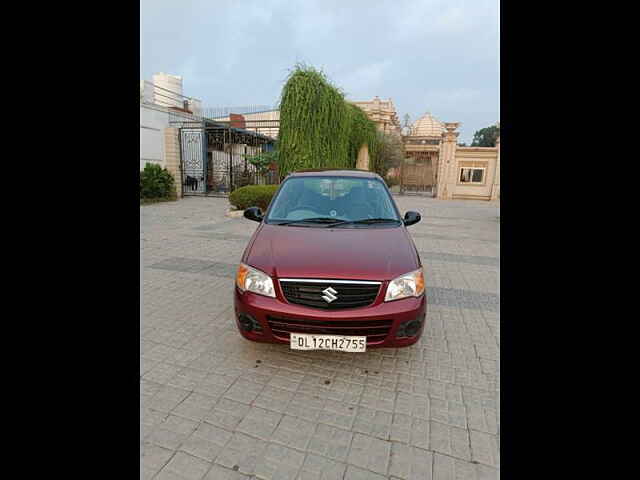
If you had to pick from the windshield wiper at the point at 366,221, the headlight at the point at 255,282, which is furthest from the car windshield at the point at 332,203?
the headlight at the point at 255,282

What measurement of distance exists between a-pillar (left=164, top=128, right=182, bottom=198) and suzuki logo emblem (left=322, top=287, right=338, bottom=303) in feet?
50.3

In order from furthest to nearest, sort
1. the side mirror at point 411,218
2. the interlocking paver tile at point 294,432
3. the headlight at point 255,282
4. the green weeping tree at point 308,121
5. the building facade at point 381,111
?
the building facade at point 381,111 < the green weeping tree at point 308,121 < the side mirror at point 411,218 < the headlight at point 255,282 < the interlocking paver tile at point 294,432

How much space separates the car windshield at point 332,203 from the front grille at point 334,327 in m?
1.10

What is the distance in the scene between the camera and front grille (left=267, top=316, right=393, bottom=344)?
2.42 metres

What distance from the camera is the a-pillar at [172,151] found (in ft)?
51.4

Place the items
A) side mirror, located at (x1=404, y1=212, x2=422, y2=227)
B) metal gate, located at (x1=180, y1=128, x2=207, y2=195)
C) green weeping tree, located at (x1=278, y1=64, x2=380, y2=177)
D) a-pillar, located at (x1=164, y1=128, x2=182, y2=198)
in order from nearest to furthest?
side mirror, located at (x1=404, y1=212, x2=422, y2=227) → green weeping tree, located at (x1=278, y1=64, x2=380, y2=177) → a-pillar, located at (x1=164, y1=128, x2=182, y2=198) → metal gate, located at (x1=180, y1=128, x2=207, y2=195)

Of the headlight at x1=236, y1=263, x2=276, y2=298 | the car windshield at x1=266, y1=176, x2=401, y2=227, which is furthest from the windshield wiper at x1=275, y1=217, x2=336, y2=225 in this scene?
the headlight at x1=236, y1=263, x2=276, y2=298

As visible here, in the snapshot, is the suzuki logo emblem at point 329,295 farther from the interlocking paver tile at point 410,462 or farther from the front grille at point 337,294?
the interlocking paver tile at point 410,462

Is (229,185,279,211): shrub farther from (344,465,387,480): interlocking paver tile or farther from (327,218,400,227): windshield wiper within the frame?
(344,465,387,480): interlocking paver tile

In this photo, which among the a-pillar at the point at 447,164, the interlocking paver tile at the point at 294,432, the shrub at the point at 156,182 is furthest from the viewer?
the a-pillar at the point at 447,164

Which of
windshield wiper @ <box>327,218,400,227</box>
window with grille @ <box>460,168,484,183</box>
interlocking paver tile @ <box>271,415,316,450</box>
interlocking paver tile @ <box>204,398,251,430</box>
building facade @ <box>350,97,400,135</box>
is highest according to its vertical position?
building facade @ <box>350,97,400,135</box>
